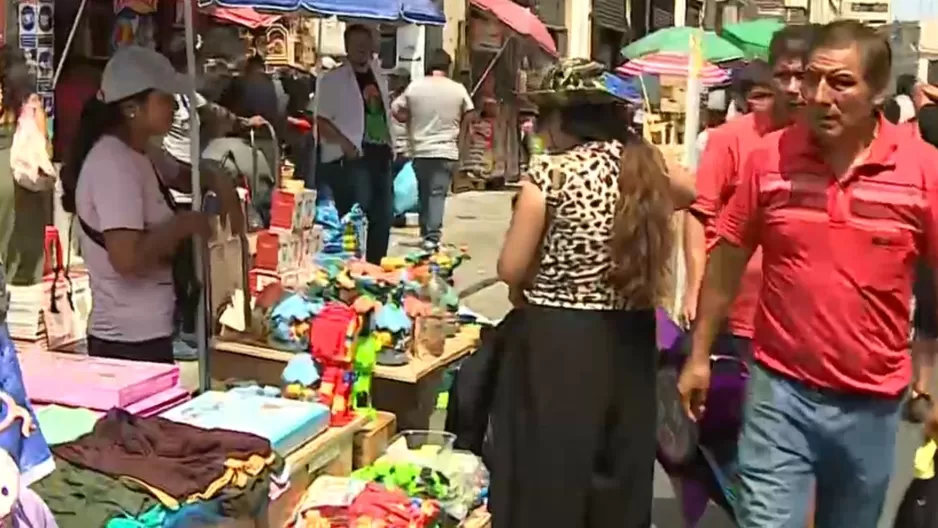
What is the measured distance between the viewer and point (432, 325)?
5.49 m

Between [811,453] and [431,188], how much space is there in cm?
831

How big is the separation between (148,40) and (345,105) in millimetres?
2183

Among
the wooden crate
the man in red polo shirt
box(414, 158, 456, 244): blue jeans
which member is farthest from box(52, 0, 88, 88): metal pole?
the man in red polo shirt

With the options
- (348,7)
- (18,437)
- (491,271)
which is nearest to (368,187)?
(348,7)

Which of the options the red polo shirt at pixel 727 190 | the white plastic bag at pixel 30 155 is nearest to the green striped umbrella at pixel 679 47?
the white plastic bag at pixel 30 155

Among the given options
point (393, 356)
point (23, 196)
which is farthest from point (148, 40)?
point (393, 356)

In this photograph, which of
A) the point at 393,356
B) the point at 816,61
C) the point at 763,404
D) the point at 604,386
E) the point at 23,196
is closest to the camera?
the point at 816,61

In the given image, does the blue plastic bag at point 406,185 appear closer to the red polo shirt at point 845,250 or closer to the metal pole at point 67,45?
the metal pole at point 67,45

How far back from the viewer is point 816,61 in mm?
3439

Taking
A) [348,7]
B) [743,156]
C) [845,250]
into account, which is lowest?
[845,250]

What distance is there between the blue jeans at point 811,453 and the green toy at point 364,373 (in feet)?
5.62

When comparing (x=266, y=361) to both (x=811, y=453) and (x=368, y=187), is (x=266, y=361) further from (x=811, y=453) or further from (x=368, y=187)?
(x=368, y=187)

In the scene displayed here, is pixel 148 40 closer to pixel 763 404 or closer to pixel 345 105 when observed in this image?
pixel 345 105

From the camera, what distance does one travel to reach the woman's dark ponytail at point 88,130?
14.4 feet
